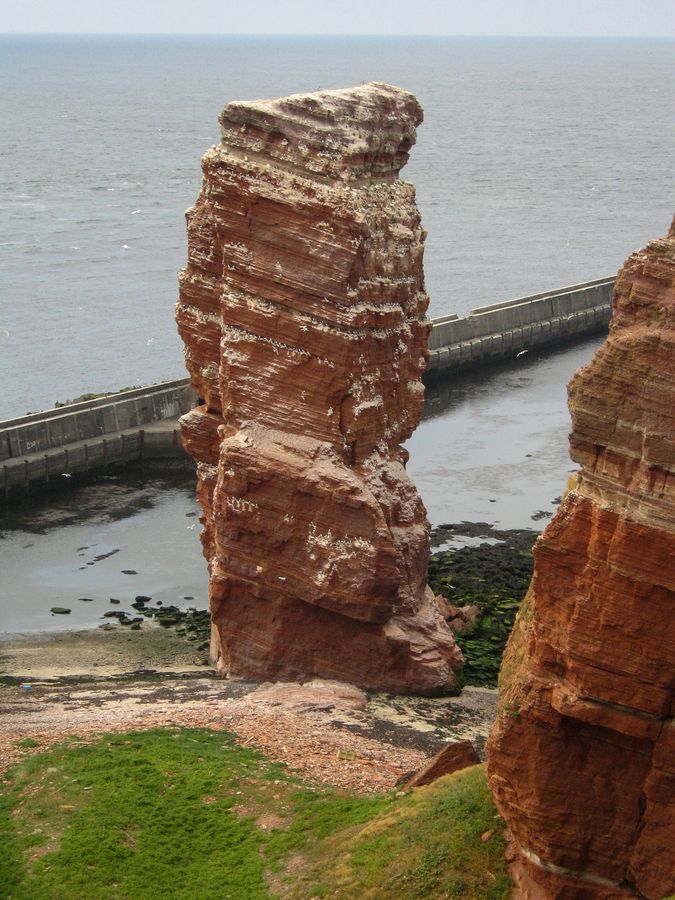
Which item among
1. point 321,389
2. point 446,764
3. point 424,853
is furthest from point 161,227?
point 424,853

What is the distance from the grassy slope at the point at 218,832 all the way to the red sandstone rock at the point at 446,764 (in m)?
0.71

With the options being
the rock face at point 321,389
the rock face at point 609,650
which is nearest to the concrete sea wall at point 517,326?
the rock face at point 321,389

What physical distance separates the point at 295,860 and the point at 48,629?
72.4 feet

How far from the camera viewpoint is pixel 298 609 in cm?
3194

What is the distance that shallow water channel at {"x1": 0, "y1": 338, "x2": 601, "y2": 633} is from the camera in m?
46.2

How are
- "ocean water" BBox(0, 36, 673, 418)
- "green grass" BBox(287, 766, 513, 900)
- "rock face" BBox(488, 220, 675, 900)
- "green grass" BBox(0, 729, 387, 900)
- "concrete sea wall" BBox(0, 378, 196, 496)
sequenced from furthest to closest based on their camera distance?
"ocean water" BBox(0, 36, 673, 418)
"concrete sea wall" BBox(0, 378, 196, 496)
"green grass" BBox(0, 729, 387, 900)
"green grass" BBox(287, 766, 513, 900)
"rock face" BBox(488, 220, 675, 900)

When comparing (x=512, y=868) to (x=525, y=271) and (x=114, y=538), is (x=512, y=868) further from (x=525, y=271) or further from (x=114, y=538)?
(x=525, y=271)

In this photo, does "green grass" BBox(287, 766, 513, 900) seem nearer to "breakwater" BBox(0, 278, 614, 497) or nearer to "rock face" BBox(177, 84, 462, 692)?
"rock face" BBox(177, 84, 462, 692)

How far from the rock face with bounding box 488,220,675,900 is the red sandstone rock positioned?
422 centimetres

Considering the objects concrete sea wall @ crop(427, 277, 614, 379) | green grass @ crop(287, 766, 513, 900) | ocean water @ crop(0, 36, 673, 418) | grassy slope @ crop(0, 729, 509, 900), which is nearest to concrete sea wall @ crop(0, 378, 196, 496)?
ocean water @ crop(0, 36, 673, 418)

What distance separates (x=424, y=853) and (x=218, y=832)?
4651 millimetres

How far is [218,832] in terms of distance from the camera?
23.7m

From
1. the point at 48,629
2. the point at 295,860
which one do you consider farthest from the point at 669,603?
the point at 48,629

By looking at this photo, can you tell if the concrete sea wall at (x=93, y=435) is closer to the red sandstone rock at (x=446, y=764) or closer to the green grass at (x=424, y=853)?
the red sandstone rock at (x=446, y=764)
